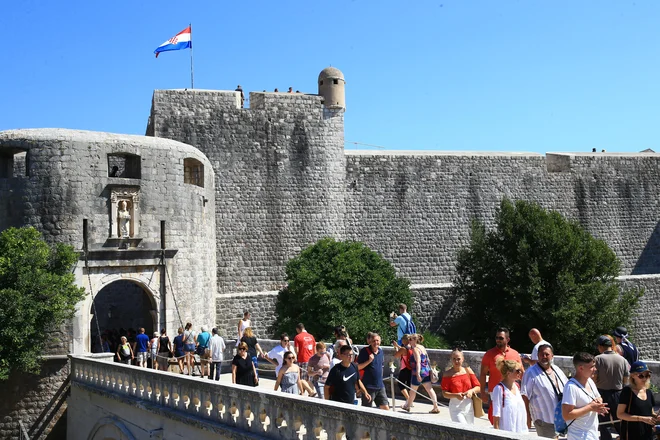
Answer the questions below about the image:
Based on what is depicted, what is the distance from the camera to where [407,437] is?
22.2 feet

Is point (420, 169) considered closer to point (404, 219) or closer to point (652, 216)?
point (404, 219)

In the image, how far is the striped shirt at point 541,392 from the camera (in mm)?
6922

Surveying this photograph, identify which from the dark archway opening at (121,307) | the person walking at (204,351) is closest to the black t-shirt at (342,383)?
the person walking at (204,351)

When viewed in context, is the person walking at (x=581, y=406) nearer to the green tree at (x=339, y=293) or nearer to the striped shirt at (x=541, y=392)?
the striped shirt at (x=541, y=392)

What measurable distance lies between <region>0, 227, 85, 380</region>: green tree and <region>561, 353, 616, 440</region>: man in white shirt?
12122mm

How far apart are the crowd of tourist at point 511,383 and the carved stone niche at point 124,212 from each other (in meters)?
5.35

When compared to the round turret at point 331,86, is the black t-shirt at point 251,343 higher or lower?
lower

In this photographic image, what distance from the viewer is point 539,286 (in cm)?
2230

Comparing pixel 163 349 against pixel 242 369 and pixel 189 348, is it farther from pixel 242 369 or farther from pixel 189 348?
pixel 242 369

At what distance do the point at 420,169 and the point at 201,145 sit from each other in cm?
813

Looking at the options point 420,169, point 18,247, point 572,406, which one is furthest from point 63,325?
point 420,169

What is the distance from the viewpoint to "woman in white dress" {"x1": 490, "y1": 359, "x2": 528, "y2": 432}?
6941 millimetres

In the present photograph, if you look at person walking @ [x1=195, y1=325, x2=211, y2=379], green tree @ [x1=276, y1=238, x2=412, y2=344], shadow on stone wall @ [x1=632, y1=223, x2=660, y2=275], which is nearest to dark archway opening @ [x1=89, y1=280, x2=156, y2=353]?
green tree @ [x1=276, y1=238, x2=412, y2=344]

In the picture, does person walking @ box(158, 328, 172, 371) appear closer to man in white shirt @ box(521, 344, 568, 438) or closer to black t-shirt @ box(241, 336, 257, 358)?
black t-shirt @ box(241, 336, 257, 358)
